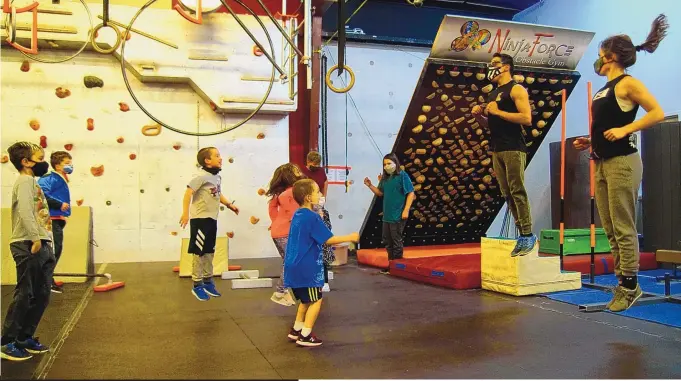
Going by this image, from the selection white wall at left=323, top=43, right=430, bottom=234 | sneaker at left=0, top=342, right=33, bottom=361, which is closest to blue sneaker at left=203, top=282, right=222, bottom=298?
sneaker at left=0, top=342, right=33, bottom=361

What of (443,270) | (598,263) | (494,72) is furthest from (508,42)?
(598,263)

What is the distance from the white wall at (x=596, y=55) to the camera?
7.33 metres

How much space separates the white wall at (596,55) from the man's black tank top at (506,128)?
4105 millimetres

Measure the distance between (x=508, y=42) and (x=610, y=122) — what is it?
2698 mm

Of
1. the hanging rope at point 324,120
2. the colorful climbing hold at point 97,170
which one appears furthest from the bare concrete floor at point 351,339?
the hanging rope at point 324,120

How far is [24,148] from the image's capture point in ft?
10.4

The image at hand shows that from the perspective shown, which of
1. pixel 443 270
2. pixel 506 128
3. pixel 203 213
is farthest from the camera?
pixel 443 270

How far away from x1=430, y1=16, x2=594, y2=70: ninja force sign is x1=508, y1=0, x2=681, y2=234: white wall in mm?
1852

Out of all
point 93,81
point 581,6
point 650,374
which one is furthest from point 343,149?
point 650,374

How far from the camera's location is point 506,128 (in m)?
4.32

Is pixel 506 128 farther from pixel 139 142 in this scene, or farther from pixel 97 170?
pixel 97 170

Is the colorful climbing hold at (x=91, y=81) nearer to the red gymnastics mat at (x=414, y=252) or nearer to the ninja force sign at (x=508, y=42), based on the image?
the red gymnastics mat at (x=414, y=252)

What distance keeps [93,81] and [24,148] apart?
4613mm

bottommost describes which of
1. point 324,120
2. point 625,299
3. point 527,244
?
point 625,299
